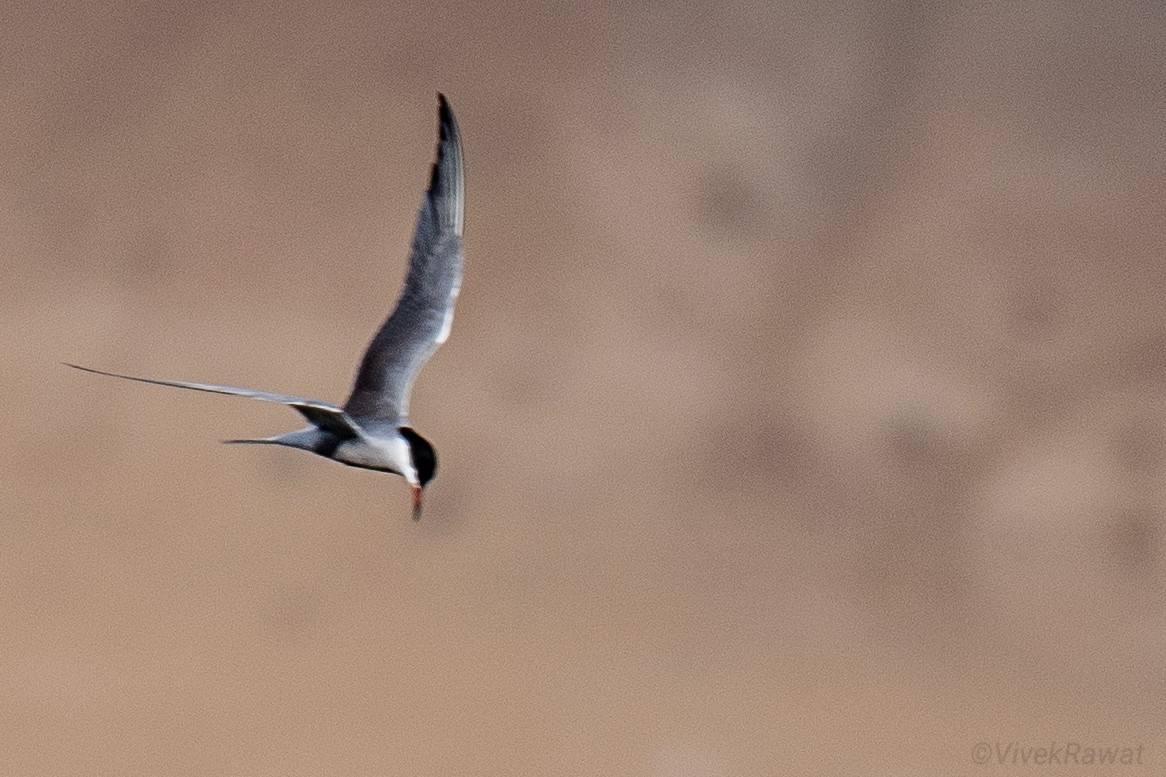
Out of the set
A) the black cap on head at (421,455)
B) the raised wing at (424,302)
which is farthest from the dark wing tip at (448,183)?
the black cap on head at (421,455)

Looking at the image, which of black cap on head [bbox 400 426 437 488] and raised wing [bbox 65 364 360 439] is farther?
black cap on head [bbox 400 426 437 488]

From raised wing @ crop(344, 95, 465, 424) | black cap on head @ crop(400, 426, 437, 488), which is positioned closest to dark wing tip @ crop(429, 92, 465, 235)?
raised wing @ crop(344, 95, 465, 424)

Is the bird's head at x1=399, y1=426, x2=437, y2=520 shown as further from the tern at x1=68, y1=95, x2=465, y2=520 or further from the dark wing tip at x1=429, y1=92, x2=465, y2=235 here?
the dark wing tip at x1=429, y1=92, x2=465, y2=235

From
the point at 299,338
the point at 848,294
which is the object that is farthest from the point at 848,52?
the point at 299,338

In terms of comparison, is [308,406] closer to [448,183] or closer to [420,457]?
[420,457]

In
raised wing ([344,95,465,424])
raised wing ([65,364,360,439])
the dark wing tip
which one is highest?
the dark wing tip

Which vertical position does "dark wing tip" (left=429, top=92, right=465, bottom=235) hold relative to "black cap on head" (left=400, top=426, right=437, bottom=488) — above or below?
above

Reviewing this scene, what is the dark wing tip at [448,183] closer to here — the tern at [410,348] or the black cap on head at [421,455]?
the tern at [410,348]

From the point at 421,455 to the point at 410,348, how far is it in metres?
0.15

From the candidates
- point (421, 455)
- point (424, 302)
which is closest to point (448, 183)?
point (424, 302)

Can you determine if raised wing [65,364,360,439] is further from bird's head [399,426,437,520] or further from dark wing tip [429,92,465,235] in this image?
dark wing tip [429,92,465,235]

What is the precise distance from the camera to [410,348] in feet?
5.94

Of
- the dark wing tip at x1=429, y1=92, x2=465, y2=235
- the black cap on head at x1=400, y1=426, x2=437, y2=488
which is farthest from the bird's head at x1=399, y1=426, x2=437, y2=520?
the dark wing tip at x1=429, y1=92, x2=465, y2=235

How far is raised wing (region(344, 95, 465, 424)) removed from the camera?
1.79 meters
